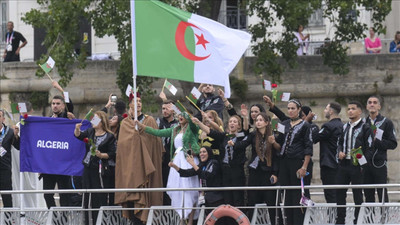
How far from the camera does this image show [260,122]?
19781mm

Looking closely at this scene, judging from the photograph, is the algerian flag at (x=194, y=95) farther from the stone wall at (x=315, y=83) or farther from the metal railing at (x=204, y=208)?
the stone wall at (x=315, y=83)

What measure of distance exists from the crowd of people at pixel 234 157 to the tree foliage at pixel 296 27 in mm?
7200

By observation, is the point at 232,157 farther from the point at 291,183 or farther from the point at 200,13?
the point at 200,13

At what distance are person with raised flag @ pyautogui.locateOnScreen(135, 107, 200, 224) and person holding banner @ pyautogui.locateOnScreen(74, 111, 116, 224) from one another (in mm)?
653

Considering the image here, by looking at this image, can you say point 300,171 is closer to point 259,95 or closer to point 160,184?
point 160,184

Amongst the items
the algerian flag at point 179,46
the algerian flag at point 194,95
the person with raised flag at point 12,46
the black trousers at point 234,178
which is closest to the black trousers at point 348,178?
the black trousers at point 234,178

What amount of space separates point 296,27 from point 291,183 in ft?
28.8

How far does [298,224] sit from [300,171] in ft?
2.49

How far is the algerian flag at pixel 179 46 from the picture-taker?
20.0 meters

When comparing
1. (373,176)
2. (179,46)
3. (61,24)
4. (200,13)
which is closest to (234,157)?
(179,46)

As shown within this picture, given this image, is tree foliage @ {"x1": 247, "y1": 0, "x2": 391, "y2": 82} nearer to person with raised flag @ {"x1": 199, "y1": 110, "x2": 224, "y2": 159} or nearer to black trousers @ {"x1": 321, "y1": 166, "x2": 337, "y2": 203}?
black trousers @ {"x1": 321, "y1": 166, "x2": 337, "y2": 203}

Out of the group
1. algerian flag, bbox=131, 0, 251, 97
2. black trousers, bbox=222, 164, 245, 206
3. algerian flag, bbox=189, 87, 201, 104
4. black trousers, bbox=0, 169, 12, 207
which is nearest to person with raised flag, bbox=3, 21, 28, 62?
black trousers, bbox=0, 169, 12, 207

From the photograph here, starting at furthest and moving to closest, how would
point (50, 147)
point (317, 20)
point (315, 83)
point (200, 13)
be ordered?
A: point (317, 20) < point (315, 83) < point (200, 13) < point (50, 147)

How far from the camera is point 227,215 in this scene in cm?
1883
